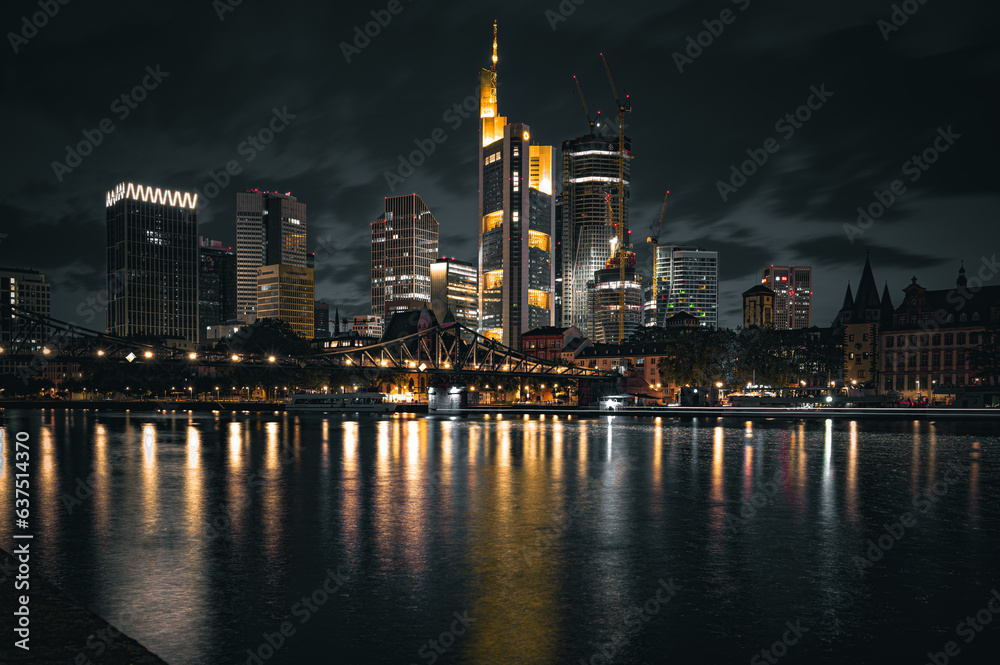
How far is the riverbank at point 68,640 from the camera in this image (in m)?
8.82

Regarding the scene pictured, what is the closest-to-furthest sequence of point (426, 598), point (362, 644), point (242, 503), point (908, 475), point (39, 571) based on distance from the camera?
1. point (362, 644)
2. point (426, 598)
3. point (39, 571)
4. point (242, 503)
5. point (908, 475)

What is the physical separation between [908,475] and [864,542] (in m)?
17.7

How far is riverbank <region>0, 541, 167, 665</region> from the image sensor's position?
28.9ft

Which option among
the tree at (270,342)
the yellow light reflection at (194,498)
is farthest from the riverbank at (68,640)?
the tree at (270,342)

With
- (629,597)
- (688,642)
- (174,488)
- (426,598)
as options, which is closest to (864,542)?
(629,597)

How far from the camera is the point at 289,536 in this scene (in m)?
19.3

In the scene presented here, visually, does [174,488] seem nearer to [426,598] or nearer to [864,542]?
[426,598]

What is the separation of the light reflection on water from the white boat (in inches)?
3230

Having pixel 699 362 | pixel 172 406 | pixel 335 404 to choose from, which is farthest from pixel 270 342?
pixel 699 362

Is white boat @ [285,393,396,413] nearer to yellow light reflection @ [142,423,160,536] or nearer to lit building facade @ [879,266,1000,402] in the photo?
yellow light reflection @ [142,423,160,536]

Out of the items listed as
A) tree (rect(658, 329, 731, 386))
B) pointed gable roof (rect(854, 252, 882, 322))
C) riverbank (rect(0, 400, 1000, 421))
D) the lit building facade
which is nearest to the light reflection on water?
riverbank (rect(0, 400, 1000, 421))

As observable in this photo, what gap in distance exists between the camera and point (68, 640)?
9.51 m

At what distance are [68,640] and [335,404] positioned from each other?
11825cm

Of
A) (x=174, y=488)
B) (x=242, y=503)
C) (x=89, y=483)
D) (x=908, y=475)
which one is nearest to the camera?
(x=242, y=503)
